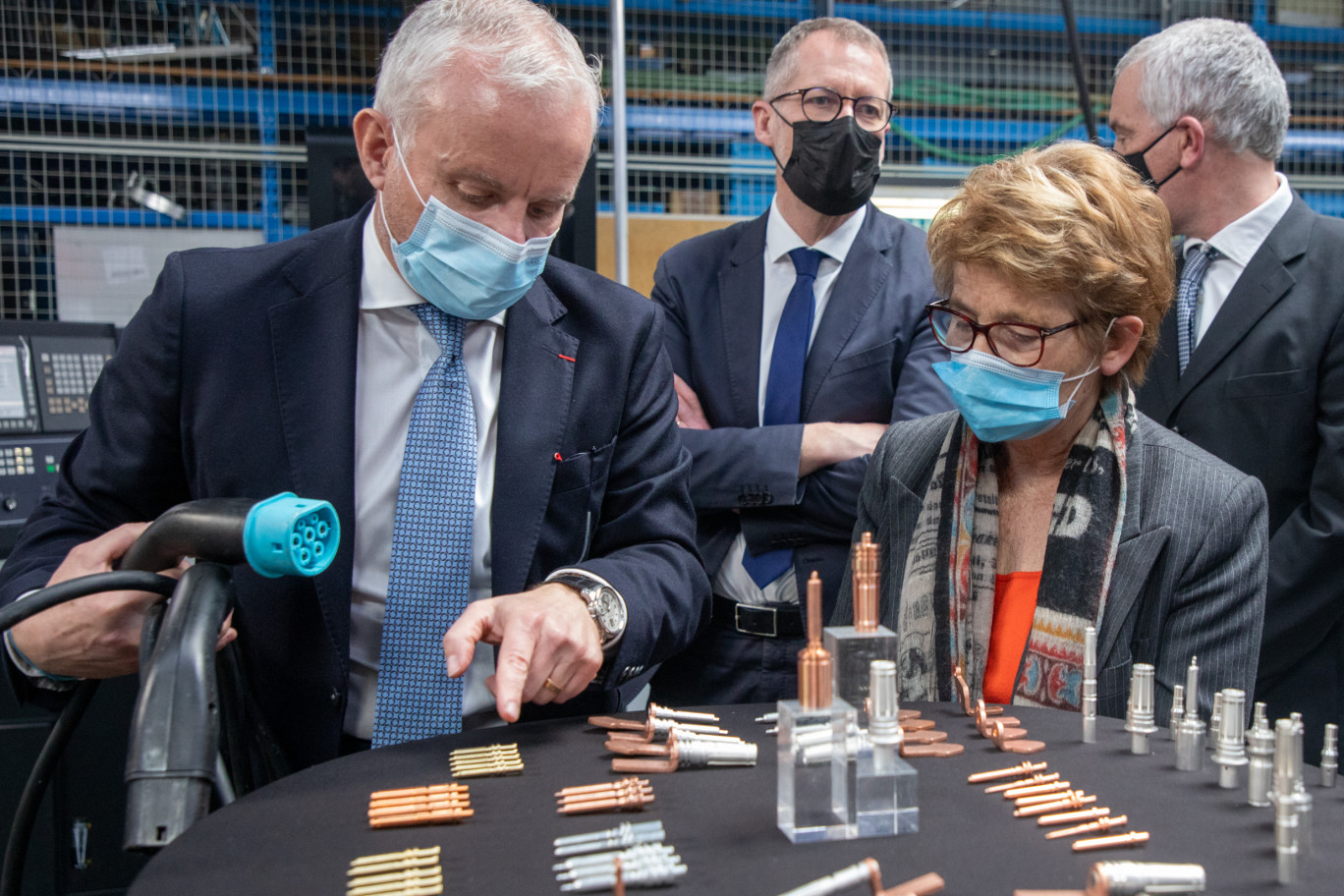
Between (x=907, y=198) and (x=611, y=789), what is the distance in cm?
378

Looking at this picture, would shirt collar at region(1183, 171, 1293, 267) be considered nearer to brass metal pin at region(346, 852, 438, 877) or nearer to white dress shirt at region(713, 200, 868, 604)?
white dress shirt at region(713, 200, 868, 604)

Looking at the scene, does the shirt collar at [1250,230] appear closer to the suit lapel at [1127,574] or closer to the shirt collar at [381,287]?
the suit lapel at [1127,574]

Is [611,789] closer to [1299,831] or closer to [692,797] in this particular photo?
[692,797]

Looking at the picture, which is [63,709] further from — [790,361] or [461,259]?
[790,361]

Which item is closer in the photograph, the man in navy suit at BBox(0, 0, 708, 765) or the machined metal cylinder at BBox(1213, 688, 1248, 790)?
the machined metal cylinder at BBox(1213, 688, 1248, 790)

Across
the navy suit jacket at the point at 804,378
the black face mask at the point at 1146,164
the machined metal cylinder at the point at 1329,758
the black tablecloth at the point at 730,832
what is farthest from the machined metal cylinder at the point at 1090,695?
the black face mask at the point at 1146,164

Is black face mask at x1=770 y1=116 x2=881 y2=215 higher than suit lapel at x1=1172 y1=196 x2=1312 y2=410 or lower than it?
higher

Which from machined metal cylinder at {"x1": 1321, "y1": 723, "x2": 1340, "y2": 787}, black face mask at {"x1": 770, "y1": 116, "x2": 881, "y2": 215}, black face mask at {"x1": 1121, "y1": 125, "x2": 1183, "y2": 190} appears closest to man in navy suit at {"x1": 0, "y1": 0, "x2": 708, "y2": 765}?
machined metal cylinder at {"x1": 1321, "y1": 723, "x2": 1340, "y2": 787}

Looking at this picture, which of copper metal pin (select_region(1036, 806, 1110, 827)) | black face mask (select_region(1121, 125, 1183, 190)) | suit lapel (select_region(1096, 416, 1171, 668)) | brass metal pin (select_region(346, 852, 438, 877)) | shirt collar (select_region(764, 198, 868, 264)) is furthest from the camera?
black face mask (select_region(1121, 125, 1183, 190))

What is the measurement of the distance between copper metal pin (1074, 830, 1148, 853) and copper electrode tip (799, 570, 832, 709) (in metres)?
0.27

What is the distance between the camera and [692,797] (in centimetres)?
121

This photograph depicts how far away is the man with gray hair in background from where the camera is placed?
2.41 meters

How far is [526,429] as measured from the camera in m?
1.74

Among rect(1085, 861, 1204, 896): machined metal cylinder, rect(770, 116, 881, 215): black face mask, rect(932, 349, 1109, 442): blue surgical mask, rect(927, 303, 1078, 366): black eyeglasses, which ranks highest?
rect(770, 116, 881, 215): black face mask
